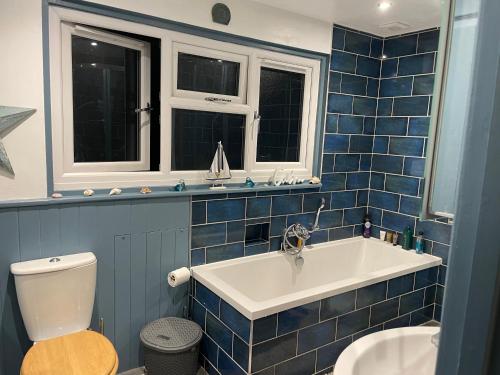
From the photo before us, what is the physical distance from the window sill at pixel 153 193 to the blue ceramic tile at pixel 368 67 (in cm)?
115

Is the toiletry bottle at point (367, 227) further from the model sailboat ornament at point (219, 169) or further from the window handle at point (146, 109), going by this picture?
the window handle at point (146, 109)

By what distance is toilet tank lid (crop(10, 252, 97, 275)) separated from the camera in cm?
204

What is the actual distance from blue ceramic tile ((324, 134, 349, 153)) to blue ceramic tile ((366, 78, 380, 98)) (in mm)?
501

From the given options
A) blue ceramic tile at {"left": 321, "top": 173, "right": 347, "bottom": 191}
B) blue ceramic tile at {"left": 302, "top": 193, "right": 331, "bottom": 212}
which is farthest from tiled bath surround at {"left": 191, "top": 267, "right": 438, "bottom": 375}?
blue ceramic tile at {"left": 321, "top": 173, "right": 347, "bottom": 191}

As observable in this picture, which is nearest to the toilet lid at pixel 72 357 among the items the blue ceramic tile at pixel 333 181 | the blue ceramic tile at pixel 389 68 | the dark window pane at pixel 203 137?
the dark window pane at pixel 203 137

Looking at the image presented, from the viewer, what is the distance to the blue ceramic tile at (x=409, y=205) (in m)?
3.39

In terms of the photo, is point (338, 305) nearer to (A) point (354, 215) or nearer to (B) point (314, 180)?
(B) point (314, 180)

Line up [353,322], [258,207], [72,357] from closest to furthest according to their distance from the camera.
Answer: [72,357] < [353,322] < [258,207]

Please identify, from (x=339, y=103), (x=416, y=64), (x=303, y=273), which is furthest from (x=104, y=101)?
(x=416, y=64)

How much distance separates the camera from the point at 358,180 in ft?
12.1

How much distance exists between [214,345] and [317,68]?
2333mm

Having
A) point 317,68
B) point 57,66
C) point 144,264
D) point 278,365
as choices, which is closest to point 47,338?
point 144,264

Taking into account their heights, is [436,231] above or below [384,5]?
below

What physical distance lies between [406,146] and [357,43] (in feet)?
3.38
